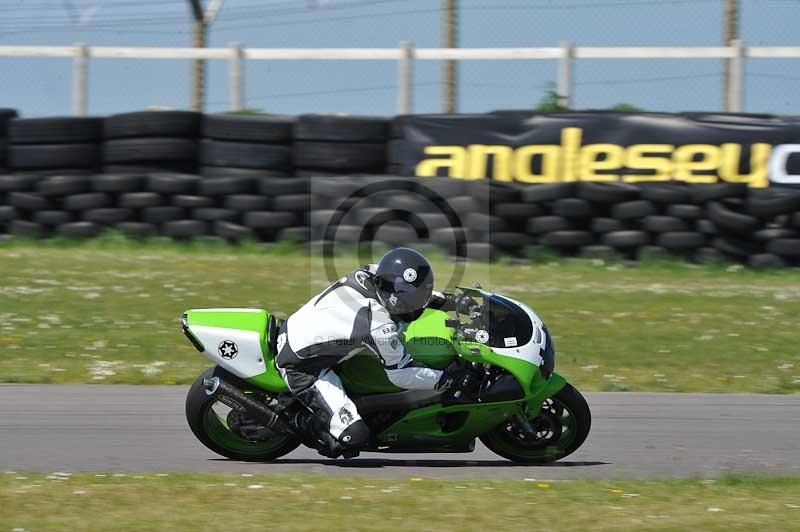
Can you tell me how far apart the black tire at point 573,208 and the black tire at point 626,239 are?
1.10ft

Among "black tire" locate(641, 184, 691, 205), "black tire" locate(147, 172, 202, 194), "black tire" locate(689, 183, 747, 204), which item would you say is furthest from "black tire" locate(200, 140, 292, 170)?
"black tire" locate(689, 183, 747, 204)

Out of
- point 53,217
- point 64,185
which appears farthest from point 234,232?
point 53,217

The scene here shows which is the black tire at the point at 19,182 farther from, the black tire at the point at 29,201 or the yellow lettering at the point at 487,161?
the yellow lettering at the point at 487,161

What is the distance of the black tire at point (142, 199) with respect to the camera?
14.2 metres

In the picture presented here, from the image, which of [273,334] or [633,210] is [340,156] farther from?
[273,334]

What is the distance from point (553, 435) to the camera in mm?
6727

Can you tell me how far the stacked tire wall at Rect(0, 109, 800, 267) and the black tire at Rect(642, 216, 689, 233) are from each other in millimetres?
11

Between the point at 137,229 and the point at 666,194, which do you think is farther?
the point at 137,229

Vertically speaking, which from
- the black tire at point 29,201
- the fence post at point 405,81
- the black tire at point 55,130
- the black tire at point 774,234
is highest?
the fence post at point 405,81

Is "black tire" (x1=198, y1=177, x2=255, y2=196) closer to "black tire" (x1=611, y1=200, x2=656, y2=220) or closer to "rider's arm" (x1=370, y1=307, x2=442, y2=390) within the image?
"black tire" (x1=611, y1=200, x2=656, y2=220)

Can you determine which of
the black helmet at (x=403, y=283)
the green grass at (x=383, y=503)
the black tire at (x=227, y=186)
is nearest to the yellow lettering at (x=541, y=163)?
the black tire at (x=227, y=186)

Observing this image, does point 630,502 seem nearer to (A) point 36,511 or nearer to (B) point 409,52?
(A) point 36,511

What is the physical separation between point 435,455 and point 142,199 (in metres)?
8.04

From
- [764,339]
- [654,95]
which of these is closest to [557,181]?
[654,95]
